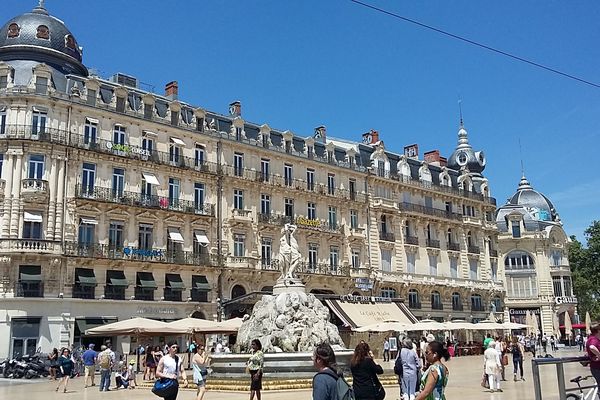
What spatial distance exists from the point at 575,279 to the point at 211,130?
4379cm

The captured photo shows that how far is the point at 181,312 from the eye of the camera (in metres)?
36.0

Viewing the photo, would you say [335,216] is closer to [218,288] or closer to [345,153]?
[345,153]

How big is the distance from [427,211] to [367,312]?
45.4 ft

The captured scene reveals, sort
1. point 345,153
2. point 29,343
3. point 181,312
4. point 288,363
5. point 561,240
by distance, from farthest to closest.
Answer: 1. point 561,240
2. point 345,153
3. point 181,312
4. point 29,343
5. point 288,363

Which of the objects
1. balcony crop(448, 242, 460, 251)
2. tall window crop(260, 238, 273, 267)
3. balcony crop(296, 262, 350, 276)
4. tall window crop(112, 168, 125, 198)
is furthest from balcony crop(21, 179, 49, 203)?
balcony crop(448, 242, 460, 251)

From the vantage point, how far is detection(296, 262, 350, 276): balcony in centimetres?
4162

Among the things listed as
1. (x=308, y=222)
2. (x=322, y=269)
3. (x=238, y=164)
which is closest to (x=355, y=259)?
(x=322, y=269)

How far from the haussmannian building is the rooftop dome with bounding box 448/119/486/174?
11894mm

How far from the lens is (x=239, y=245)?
39375mm

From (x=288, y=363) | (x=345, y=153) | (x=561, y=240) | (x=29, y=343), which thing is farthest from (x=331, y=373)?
(x=561, y=240)

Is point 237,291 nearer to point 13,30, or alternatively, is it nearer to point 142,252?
point 142,252

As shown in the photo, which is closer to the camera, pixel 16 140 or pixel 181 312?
pixel 16 140

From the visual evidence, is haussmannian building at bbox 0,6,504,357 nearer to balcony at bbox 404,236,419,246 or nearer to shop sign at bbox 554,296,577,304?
balcony at bbox 404,236,419,246

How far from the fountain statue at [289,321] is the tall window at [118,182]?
48.3ft
